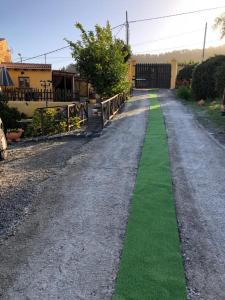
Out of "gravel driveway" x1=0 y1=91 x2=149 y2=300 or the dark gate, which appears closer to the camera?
"gravel driveway" x1=0 y1=91 x2=149 y2=300

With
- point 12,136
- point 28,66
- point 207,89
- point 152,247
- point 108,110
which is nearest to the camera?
point 152,247

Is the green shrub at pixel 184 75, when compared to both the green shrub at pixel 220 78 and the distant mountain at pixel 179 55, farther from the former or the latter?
the distant mountain at pixel 179 55

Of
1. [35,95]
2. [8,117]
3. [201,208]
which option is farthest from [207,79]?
[201,208]

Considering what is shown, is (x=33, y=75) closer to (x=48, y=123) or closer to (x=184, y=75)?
(x=48, y=123)

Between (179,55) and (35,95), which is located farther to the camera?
(179,55)

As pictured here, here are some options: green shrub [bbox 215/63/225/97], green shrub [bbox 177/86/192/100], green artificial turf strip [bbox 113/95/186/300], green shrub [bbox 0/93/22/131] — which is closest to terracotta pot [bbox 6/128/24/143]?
green shrub [bbox 0/93/22/131]

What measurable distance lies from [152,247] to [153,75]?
30382 mm

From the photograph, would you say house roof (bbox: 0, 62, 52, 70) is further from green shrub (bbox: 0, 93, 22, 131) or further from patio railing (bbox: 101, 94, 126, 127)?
green shrub (bbox: 0, 93, 22, 131)

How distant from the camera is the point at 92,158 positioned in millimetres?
8898

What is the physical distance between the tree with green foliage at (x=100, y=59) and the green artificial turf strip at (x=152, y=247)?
35.7 ft

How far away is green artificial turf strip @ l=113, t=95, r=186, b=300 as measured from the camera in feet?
11.7

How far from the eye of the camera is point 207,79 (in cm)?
2055

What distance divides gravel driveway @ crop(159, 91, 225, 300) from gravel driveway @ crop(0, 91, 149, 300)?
2.98 feet

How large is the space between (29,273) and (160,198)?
285 cm
